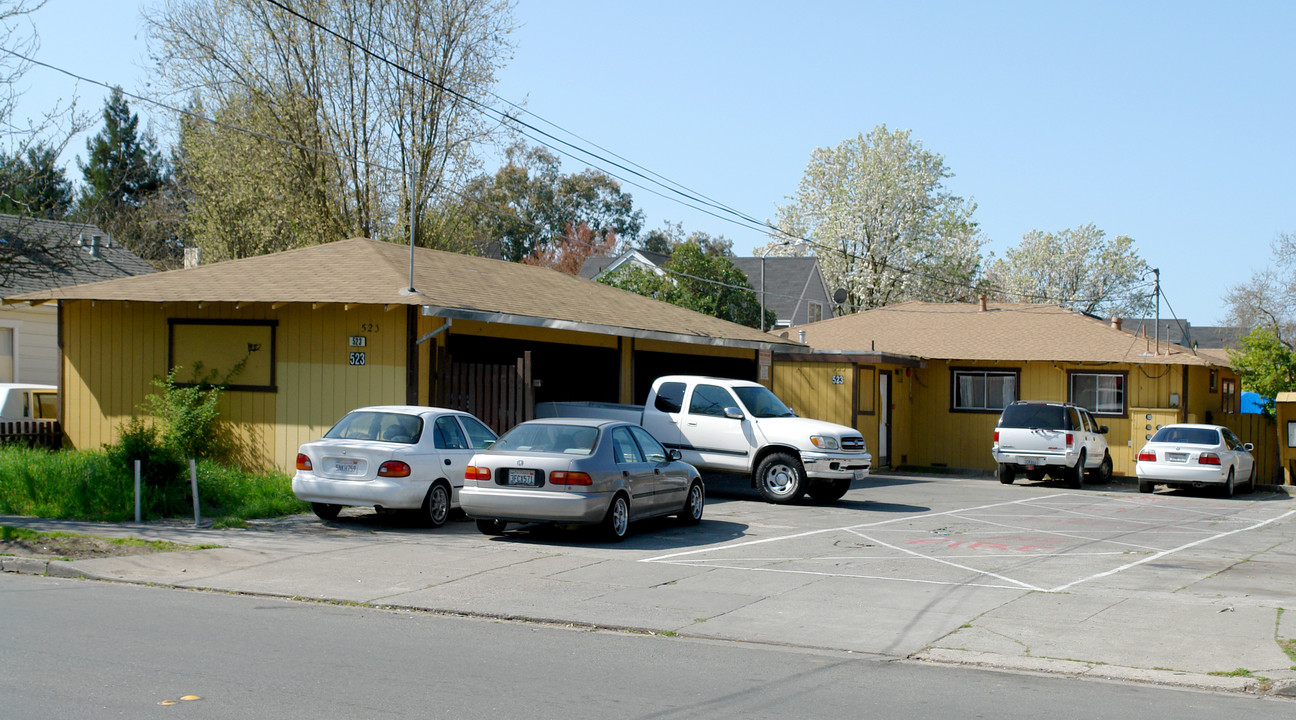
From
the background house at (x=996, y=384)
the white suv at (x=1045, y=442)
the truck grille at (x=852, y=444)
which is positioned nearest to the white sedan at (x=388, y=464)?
the truck grille at (x=852, y=444)

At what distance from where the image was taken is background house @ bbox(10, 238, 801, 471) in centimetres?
1698

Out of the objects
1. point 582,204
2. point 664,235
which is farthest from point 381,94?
point 664,235

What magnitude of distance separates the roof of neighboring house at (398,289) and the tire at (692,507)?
14.5ft

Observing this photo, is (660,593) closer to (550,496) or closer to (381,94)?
(550,496)

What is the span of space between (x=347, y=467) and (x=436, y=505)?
4.11 feet

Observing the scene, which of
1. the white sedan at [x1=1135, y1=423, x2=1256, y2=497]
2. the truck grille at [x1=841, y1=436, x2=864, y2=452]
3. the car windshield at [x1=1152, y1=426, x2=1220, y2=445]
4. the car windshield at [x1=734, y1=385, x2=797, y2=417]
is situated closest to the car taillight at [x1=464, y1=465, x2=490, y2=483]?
the car windshield at [x1=734, y1=385, x2=797, y2=417]

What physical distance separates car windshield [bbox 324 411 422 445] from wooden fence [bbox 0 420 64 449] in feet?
24.3

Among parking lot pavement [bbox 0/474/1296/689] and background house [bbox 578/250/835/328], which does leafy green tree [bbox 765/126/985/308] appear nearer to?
background house [bbox 578/250/835/328]

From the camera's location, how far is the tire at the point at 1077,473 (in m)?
24.6

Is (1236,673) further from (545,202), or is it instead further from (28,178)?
(545,202)

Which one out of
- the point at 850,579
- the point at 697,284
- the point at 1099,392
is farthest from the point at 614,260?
the point at 850,579

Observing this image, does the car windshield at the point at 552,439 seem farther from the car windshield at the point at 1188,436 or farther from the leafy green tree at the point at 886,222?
the leafy green tree at the point at 886,222

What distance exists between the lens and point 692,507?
15.1 metres

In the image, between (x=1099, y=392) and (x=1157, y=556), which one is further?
(x=1099, y=392)
